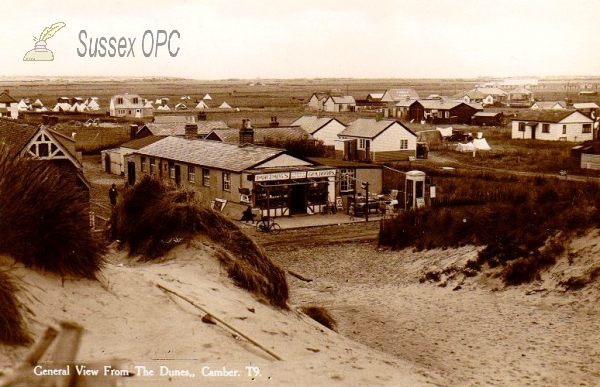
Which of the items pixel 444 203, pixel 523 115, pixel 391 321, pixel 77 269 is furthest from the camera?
pixel 523 115

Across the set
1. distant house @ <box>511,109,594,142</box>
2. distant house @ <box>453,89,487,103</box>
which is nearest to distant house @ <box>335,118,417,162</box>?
distant house @ <box>511,109,594,142</box>

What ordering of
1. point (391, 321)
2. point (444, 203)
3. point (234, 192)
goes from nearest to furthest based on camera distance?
point (391, 321)
point (444, 203)
point (234, 192)

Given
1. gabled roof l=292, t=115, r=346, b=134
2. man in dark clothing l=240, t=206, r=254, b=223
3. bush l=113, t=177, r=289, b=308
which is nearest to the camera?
bush l=113, t=177, r=289, b=308

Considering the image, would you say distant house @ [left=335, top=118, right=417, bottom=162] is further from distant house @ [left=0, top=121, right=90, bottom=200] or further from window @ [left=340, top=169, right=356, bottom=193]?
distant house @ [left=0, top=121, right=90, bottom=200]

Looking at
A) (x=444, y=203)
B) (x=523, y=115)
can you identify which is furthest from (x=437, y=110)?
(x=444, y=203)

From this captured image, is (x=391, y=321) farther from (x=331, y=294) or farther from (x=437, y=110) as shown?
(x=437, y=110)

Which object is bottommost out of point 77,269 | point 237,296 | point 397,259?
point 397,259

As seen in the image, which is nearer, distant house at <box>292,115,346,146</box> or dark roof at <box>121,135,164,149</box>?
dark roof at <box>121,135,164,149</box>

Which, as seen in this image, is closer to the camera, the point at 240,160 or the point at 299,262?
the point at 299,262
